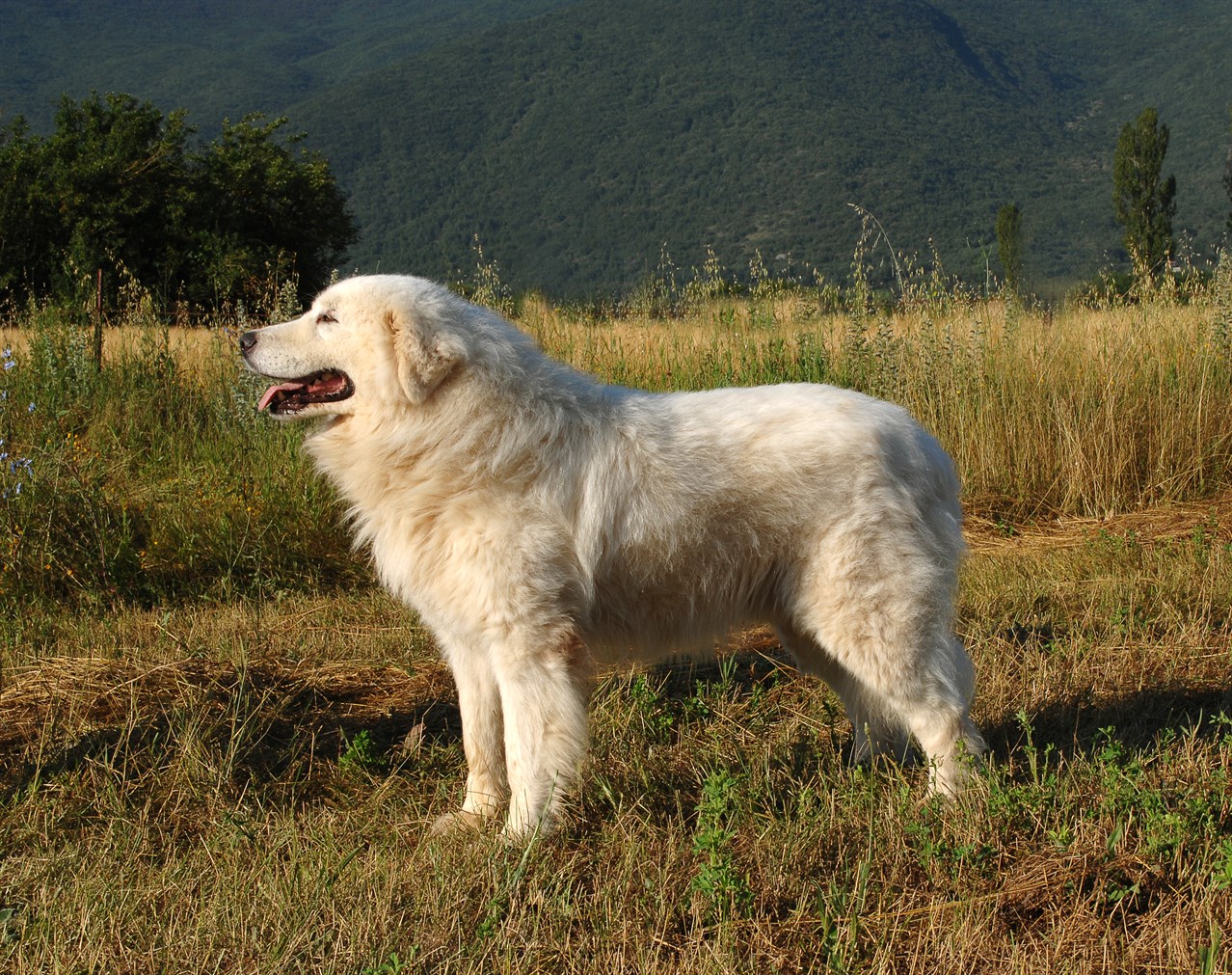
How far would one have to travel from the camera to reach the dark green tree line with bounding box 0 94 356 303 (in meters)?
19.6

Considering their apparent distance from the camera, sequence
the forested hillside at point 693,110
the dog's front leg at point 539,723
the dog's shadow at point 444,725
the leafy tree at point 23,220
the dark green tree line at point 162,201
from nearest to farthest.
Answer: the dog's front leg at point 539,723 → the dog's shadow at point 444,725 → the dark green tree line at point 162,201 → the leafy tree at point 23,220 → the forested hillside at point 693,110

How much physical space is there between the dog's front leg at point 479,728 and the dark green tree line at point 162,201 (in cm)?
1536

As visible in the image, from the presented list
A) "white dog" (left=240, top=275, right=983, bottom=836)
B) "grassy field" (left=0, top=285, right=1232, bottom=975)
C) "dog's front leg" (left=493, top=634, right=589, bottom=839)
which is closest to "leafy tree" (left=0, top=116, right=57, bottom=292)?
"grassy field" (left=0, top=285, right=1232, bottom=975)

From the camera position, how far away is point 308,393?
11.6 feet

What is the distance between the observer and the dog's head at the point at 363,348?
331cm

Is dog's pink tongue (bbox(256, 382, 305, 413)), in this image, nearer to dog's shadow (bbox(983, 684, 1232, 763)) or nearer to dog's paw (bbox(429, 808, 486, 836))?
dog's paw (bbox(429, 808, 486, 836))

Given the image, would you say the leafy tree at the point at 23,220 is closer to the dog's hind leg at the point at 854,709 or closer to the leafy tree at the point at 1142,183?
the dog's hind leg at the point at 854,709

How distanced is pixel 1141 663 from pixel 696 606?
7.34 feet

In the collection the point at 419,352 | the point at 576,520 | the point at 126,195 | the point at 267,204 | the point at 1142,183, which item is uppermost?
the point at 126,195

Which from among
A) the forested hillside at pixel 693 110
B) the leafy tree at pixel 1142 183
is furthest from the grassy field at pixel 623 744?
the leafy tree at pixel 1142 183

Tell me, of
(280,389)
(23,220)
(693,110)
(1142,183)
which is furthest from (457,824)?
(693,110)

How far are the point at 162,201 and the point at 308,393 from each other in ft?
64.1

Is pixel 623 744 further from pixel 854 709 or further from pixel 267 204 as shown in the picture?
pixel 267 204

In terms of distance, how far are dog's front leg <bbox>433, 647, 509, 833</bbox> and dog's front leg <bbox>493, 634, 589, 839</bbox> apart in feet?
0.99
